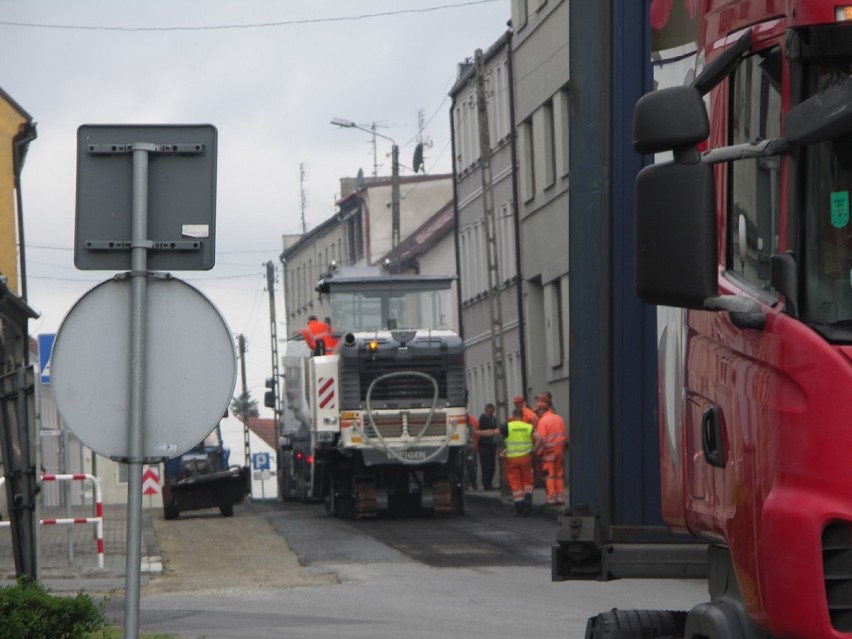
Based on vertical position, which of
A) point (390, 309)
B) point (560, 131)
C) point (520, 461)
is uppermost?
point (560, 131)

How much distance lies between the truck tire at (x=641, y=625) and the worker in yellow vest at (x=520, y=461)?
2266 cm

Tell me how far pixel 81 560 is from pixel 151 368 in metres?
15.8

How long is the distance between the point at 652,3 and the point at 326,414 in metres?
23.5

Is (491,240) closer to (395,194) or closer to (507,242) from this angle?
(507,242)

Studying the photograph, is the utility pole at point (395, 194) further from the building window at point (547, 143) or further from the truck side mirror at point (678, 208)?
the truck side mirror at point (678, 208)

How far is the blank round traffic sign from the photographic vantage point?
24.9 feet

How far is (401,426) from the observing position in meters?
29.6

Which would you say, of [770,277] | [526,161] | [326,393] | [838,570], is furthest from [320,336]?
[838,570]

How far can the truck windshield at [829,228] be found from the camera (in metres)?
4.95

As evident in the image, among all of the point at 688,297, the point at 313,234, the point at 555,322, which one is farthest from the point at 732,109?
the point at 313,234

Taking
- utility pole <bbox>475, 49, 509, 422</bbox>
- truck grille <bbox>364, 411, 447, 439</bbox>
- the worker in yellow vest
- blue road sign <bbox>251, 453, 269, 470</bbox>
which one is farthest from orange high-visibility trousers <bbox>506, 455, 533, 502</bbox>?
blue road sign <bbox>251, 453, 269, 470</bbox>

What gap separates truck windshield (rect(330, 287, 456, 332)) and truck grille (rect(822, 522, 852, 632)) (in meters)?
26.1

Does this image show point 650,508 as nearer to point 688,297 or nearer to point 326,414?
point 688,297

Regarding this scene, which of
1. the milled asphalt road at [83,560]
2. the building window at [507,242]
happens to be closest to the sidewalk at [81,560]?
the milled asphalt road at [83,560]
